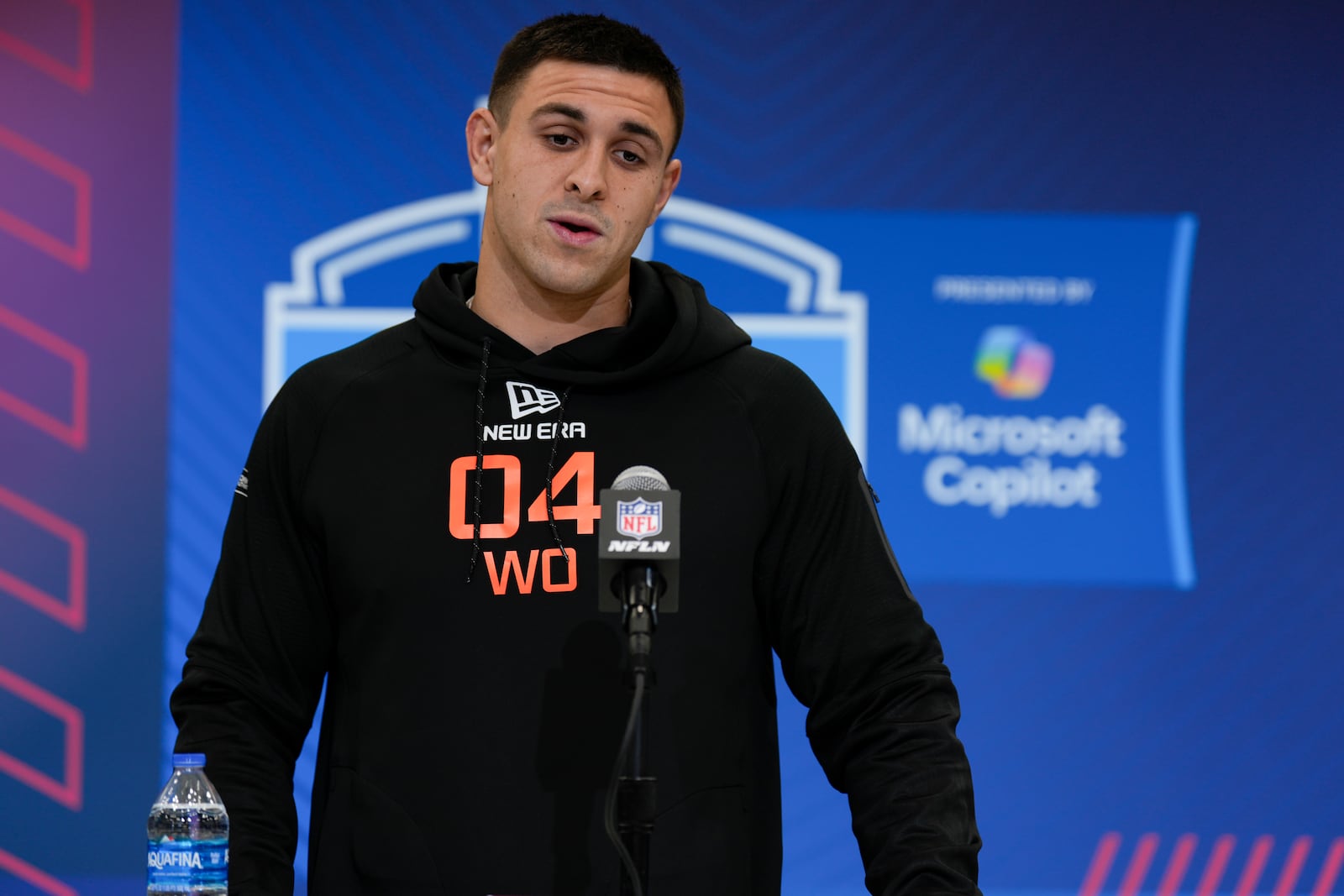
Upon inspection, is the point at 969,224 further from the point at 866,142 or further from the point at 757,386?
the point at 757,386

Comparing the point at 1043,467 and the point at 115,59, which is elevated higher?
the point at 115,59

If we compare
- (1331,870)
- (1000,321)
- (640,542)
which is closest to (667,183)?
(640,542)

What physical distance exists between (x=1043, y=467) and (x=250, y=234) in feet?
6.79

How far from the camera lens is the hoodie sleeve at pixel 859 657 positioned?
1.42m

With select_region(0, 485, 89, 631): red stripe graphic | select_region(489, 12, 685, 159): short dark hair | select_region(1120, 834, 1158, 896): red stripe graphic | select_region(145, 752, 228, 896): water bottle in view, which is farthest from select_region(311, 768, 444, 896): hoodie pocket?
select_region(1120, 834, 1158, 896): red stripe graphic

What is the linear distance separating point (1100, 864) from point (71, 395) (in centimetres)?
281

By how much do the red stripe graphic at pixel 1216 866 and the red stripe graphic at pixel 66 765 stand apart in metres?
2.78

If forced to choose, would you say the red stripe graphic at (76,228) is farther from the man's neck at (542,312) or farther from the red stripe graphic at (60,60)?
the man's neck at (542,312)

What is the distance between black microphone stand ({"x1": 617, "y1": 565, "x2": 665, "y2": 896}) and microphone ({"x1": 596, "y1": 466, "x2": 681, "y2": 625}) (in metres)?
0.04

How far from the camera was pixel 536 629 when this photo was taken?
158 centimetres

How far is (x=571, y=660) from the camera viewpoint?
157cm

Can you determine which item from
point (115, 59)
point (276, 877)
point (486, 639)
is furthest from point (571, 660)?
point (115, 59)

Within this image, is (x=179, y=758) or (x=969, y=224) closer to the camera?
(x=179, y=758)

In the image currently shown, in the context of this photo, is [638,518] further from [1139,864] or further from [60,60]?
[60,60]
